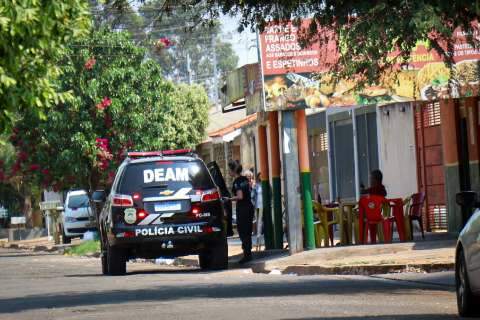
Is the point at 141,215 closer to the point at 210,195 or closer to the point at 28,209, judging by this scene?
the point at 210,195

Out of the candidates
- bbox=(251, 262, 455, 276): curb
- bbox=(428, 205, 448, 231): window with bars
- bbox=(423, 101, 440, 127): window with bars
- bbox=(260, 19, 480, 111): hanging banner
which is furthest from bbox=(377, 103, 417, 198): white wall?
bbox=(251, 262, 455, 276): curb

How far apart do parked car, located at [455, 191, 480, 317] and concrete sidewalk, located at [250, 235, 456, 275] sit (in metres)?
6.90

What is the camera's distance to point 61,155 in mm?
41719

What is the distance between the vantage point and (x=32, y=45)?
12961 mm

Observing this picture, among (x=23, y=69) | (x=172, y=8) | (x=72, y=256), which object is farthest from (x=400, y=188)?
(x=23, y=69)

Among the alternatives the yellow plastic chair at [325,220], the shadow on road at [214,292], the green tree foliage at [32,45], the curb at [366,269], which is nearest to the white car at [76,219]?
the yellow plastic chair at [325,220]

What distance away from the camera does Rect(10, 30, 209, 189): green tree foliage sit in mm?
41969

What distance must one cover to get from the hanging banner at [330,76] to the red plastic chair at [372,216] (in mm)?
2160

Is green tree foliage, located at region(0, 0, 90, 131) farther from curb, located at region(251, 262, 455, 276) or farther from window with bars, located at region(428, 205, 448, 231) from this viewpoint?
window with bars, located at region(428, 205, 448, 231)

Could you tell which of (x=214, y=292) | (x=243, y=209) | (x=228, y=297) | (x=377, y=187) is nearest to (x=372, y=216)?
(x=377, y=187)

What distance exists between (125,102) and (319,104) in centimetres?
1920

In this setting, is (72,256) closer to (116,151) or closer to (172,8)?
(116,151)

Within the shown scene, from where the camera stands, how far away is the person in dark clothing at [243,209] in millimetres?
25281

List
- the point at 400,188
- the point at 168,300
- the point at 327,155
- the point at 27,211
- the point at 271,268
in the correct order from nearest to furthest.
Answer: the point at 168,300, the point at 271,268, the point at 400,188, the point at 327,155, the point at 27,211
